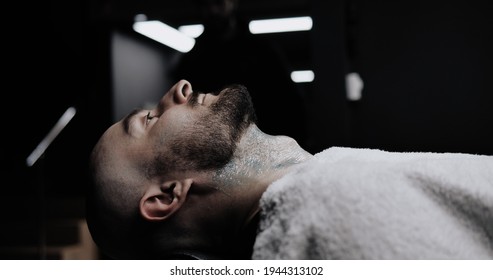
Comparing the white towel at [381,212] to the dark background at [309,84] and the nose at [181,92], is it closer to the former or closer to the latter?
the nose at [181,92]

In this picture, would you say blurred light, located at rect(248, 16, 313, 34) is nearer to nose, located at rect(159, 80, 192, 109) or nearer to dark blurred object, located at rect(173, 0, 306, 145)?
dark blurred object, located at rect(173, 0, 306, 145)

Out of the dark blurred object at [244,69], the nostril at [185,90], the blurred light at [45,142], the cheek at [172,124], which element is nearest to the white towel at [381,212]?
the cheek at [172,124]

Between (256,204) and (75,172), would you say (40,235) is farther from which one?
(256,204)

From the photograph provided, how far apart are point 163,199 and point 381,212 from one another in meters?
0.38

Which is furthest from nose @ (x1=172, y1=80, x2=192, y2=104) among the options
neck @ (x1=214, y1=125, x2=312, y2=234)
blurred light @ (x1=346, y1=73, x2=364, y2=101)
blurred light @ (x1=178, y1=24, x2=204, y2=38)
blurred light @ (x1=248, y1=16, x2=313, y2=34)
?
blurred light @ (x1=178, y1=24, x2=204, y2=38)

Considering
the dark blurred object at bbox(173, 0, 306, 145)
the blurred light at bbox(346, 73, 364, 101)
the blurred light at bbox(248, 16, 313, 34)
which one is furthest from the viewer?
the blurred light at bbox(248, 16, 313, 34)

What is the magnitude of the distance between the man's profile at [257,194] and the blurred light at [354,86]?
35.3 inches

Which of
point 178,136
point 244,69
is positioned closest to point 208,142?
point 178,136

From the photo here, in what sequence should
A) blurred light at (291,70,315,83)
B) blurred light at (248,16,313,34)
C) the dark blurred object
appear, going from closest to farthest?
the dark blurred object → blurred light at (291,70,315,83) → blurred light at (248,16,313,34)

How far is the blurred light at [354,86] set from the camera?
1.79 m

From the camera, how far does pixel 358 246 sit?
2.11ft

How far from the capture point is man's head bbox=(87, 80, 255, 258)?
0.84 meters

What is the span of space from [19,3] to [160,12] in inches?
27.6

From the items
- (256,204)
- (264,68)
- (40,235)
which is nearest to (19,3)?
(40,235)
